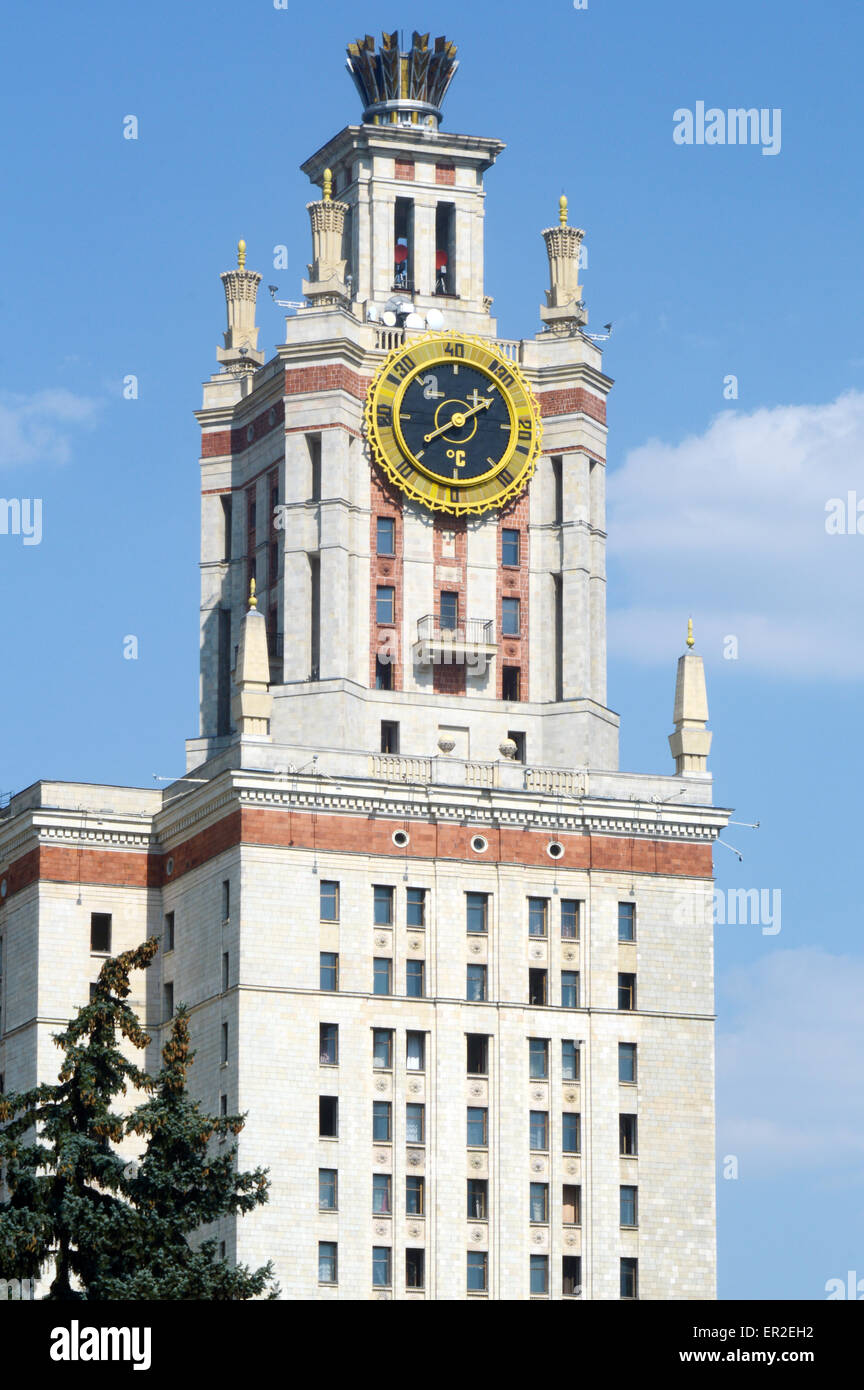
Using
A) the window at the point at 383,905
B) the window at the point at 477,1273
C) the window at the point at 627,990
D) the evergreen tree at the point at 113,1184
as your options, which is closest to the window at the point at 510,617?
the window at the point at 383,905

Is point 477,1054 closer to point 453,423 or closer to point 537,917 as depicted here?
point 537,917

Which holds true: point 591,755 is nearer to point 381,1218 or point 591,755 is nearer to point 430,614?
point 430,614

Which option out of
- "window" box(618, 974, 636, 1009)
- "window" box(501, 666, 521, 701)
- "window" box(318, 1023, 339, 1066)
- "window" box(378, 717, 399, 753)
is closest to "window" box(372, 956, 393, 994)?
"window" box(318, 1023, 339, 1066)

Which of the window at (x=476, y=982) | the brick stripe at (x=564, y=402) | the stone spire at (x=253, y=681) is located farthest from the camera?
the brick stripe at (x=564, y=402)

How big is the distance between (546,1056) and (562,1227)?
5857 mm

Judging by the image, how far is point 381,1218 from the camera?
347ft

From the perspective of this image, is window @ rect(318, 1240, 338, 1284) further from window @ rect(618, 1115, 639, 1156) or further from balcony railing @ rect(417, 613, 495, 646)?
balcony railing @ rect(417, 613, 495, 646)

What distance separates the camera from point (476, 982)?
359ft

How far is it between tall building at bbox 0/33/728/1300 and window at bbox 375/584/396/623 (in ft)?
0.43

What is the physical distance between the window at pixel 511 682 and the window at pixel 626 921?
10332mm

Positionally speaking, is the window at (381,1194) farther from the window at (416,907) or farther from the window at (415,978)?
the window at (416,907)

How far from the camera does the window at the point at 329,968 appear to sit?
4225 inches

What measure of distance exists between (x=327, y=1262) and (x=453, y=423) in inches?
1265
